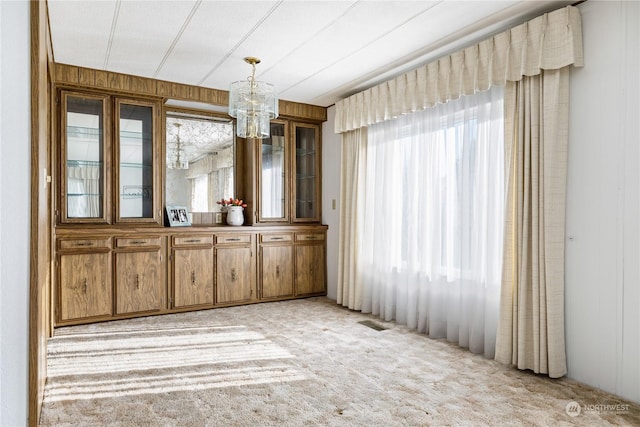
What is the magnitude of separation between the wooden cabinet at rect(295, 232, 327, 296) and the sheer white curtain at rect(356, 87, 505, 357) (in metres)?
0.92

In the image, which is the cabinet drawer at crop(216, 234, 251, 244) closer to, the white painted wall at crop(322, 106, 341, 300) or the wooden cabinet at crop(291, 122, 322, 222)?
the wooden cabinet at crop(291, 122, 322, 222)

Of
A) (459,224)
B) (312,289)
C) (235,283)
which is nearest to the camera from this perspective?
(459,224)

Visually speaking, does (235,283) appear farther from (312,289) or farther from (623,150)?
(623,150)

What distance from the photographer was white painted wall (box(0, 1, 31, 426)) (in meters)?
1.12

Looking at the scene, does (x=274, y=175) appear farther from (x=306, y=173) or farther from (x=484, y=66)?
(x=484, y=66)

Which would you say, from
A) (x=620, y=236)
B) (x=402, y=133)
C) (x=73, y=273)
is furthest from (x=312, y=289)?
(x=620, y=236)

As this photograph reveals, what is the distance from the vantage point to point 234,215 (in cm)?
520

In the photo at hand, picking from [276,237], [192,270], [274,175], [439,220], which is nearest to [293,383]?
[439,220]

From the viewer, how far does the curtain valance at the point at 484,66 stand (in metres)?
2.75

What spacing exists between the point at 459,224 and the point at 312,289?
2497 mm

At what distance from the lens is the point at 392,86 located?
4.23 meters

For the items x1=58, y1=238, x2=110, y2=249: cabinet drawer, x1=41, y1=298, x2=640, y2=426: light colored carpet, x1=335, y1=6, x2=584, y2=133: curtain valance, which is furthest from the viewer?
x1=58, y1=238, x2=110, y2=249: cabinet drawer

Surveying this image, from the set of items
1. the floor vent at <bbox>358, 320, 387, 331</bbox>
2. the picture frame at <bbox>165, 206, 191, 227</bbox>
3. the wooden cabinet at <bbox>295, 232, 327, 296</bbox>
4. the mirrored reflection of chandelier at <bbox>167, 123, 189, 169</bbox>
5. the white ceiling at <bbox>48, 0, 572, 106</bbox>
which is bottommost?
the floor vent at <bbox>358, 320, 387, 331</bbox>

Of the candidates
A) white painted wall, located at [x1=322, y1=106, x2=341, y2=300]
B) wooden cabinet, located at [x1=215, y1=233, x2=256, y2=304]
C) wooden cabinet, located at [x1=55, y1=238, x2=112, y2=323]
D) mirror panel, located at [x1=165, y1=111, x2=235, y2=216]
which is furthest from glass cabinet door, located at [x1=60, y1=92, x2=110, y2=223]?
white painted wall, located at [x1=322, y1=106, x2=341, y2=300]
